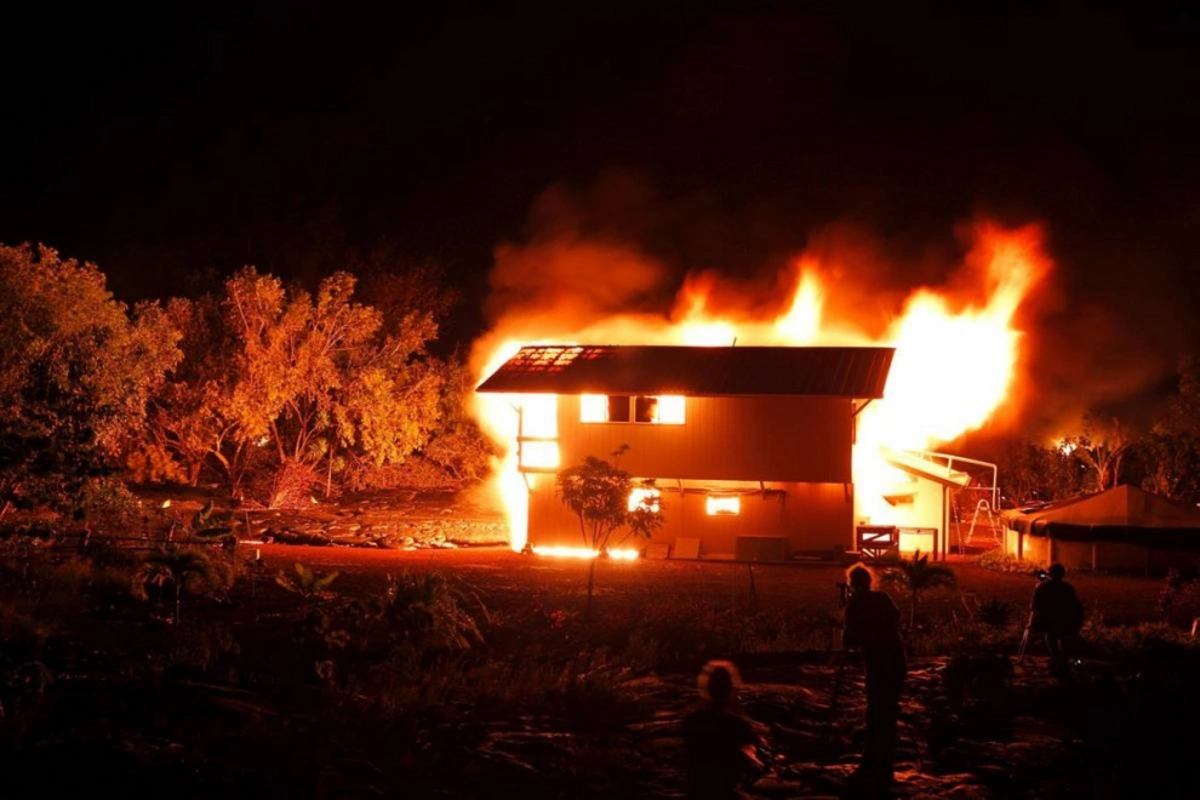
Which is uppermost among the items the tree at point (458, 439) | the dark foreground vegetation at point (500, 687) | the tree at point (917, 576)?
the tree at point (458, 439)

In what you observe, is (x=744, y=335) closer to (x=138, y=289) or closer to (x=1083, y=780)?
(x=1083, y=780)

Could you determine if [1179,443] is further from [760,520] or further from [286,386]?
[286,386]

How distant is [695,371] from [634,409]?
1.90m

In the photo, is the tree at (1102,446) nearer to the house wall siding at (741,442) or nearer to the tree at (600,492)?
the house wall siding at (741,442)

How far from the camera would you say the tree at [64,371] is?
15.6 metres

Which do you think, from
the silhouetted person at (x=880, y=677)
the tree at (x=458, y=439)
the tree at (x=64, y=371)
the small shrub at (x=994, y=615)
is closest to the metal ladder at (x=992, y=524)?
the small shrub at (x=994, y=615)

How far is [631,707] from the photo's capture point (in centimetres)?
1082

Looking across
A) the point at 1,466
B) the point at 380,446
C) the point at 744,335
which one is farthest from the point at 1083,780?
the point at 380,446

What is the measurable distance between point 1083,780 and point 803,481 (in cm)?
1853

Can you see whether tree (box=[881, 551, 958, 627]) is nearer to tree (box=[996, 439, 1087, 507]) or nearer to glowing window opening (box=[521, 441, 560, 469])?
glowing window opening (box=[521, 441, 560, 469])

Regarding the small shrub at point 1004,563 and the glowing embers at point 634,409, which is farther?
the glowing embers at point 634,409

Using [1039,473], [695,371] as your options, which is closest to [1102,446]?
[1039,473]

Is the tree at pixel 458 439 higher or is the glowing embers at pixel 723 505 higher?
the tree at pixel 458 439

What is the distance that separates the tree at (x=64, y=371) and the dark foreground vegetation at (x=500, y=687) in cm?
186
